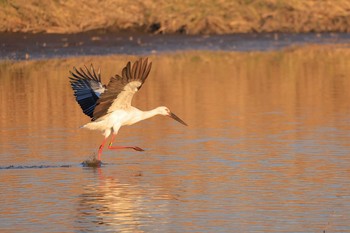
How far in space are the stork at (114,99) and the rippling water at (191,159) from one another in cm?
44

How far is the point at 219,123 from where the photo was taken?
16.8 metres

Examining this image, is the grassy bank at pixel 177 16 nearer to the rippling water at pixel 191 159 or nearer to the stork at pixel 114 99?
the rippling water at pixel 191 159

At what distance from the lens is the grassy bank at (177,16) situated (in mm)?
29672

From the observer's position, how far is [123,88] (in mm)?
13336

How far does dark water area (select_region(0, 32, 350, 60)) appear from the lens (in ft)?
91.2

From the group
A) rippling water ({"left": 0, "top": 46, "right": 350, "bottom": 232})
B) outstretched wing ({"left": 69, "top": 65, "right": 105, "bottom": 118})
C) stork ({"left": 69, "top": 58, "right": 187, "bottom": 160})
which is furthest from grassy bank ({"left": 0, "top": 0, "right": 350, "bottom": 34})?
stork ({"left": 69, "top": 58, "right": 187, "bottom": 160})

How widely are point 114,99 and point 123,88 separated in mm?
360

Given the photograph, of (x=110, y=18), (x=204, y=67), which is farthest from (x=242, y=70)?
(x=110, y=18)

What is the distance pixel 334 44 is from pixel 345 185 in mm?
20160

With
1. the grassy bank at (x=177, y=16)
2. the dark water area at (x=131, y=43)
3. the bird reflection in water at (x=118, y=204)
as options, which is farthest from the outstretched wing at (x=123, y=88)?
the grassy bank at (x=177, y=16)

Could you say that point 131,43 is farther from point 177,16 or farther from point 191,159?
point 191,159

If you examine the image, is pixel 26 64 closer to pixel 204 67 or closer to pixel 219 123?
pixel 204 67

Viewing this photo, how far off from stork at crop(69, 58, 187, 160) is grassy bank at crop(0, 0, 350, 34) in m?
14.7

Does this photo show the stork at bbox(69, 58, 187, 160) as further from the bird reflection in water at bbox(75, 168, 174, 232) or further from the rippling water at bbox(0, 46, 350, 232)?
the bird reflection in water at bbox(75, 168, 174, 232)
